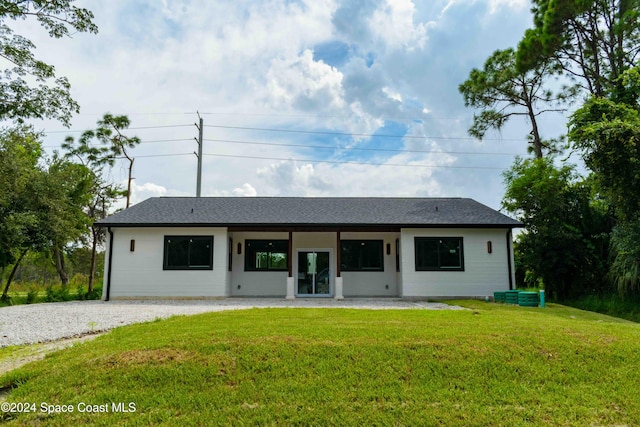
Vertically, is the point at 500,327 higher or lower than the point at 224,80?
lower

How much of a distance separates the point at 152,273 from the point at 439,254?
9947mm

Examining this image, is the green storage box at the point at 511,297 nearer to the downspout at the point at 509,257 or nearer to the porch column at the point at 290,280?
the downspout at the point at 509,257

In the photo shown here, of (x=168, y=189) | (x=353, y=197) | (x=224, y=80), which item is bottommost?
(x=353, y=197)

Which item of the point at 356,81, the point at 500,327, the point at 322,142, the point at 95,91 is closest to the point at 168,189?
the point at 322,142

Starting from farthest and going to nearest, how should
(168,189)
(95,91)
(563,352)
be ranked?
(168,189)
(95,91)
(563,352)

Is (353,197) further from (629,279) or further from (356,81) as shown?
(629,279)

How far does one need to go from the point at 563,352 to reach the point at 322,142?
21.2m

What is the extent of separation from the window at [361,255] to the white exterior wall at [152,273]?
4545 millimetres

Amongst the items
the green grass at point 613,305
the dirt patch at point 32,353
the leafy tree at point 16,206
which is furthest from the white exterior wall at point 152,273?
the green grass at point 613,305

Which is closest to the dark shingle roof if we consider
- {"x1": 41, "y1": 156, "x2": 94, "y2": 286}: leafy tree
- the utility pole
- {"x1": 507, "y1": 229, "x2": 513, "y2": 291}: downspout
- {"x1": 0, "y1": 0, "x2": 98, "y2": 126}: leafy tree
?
{"x1": 507, "y1": 229, "x2": 513, "y2": 291}: downspout

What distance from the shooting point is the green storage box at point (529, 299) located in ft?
38.3

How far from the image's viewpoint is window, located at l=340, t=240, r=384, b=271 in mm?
15500

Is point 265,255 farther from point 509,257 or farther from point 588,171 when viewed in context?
point 588,171

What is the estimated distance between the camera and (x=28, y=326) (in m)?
8.14
